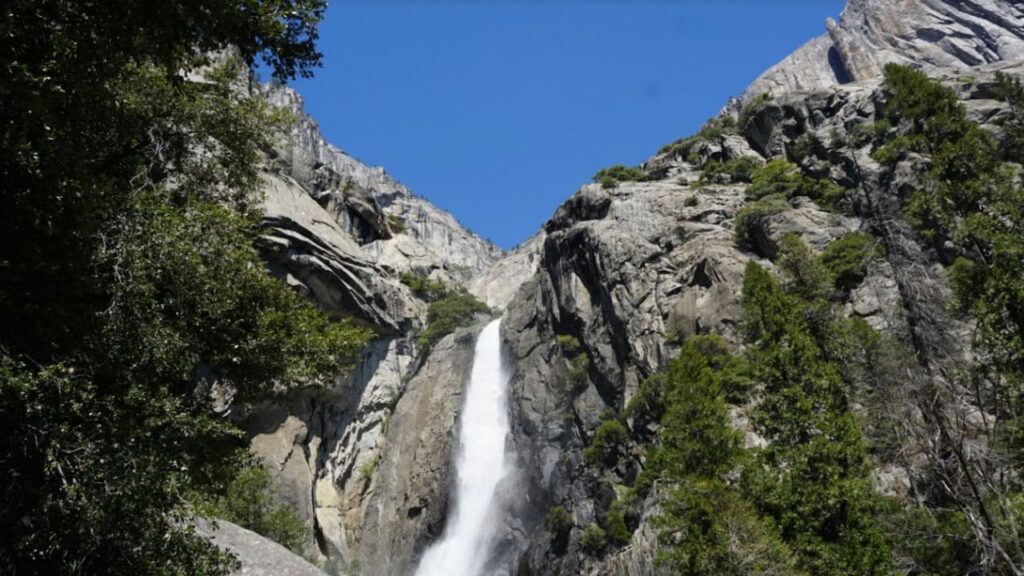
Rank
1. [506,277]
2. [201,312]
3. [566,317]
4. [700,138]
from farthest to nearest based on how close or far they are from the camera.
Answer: [506,277], [700,138], [566,317], [201,312]

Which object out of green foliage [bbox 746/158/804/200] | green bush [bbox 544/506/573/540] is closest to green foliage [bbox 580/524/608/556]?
green bush [bbox 544/506/573/540]

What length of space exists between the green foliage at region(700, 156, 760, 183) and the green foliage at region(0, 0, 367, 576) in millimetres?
48404

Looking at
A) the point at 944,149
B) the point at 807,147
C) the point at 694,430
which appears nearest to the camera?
the point at 944,149

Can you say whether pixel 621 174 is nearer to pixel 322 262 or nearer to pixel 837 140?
pixel 837 140

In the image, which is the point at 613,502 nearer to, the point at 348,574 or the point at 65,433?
the point at 348,574

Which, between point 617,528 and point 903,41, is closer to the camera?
point 617,528

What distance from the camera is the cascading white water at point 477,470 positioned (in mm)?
44875

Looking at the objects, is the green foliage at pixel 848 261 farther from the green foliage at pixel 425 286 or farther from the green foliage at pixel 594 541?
the green foliage at pixel 425 286

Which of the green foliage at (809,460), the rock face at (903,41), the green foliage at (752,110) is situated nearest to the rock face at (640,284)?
the green foliage at (752,110)

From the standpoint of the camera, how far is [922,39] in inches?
4695

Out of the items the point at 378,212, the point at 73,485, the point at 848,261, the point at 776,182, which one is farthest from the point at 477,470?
the point at 73,485

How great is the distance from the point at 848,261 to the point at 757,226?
22.7 feet

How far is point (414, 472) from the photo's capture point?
50125 millimetres

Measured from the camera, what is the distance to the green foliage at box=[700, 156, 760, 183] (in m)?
55.6
